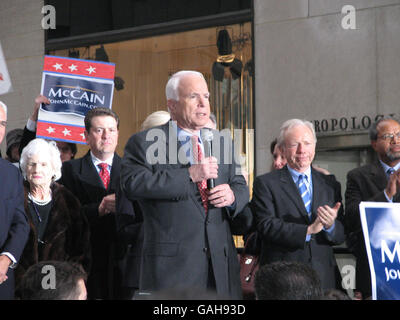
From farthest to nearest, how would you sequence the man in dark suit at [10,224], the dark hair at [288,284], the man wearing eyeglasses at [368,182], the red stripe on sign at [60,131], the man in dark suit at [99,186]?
the red stripe on sign at [60,131]
the man in dark suit at [99,186]
the man wearing eyeglasses at [368,182]
the man in dark suit at [10,224]
the dark hair at [288,284]

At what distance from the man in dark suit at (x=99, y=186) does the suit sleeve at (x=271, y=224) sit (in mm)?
1057

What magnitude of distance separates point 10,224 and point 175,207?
3.74 ft

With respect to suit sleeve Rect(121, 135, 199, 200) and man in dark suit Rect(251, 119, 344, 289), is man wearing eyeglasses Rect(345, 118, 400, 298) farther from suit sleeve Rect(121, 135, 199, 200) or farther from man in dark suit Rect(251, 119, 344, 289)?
suit sleeve Rect(121, 135, 199, 200)

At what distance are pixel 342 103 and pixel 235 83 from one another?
56.4 inches

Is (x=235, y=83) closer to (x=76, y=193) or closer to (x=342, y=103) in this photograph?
(x=342, y=103)

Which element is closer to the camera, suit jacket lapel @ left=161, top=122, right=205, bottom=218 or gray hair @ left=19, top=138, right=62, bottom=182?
suit jacket lapel @ left=161, top=122, right=205, bottom=218

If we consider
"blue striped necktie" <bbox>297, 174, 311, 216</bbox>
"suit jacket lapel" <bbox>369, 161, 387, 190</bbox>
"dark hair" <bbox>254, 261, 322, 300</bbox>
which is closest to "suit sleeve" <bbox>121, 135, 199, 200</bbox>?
"blue striped necktie" <bbox>297, 174, 311, 216</bbox>

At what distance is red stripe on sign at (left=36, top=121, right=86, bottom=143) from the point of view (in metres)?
6.35

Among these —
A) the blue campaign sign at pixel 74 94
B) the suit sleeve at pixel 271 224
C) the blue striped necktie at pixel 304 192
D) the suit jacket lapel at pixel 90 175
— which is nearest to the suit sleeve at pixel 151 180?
the suit sleeve at pixel 271 224

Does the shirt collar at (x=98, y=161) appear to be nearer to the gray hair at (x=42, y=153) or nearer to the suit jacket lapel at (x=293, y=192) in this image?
the gray hair at (x=42, y=153)

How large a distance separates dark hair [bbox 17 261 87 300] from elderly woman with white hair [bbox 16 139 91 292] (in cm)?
200

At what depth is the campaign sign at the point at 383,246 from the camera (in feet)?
14.0
